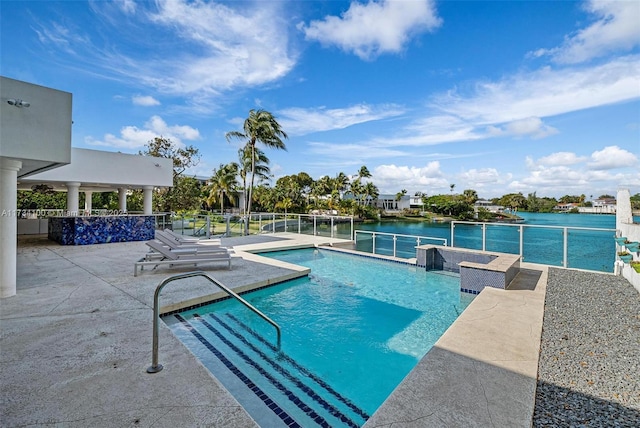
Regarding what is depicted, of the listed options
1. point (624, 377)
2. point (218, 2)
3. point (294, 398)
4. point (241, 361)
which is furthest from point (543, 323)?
point (218, 2)

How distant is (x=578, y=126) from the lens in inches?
591

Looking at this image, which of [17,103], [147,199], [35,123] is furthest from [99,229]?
[17,103]

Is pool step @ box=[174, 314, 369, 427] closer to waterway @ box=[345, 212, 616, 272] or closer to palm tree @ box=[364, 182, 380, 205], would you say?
waterway @ box=[345, 212, 616, 272]

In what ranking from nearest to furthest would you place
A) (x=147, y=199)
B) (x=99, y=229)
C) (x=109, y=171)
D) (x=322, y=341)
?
(x=322, y=341), (x=99, y=229), (x=109, y=171), (x=147, y=199)

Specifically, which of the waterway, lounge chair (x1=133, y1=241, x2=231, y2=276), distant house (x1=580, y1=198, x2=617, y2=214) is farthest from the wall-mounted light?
distant house (x1=580, y1=198, x2=617, y2=214)

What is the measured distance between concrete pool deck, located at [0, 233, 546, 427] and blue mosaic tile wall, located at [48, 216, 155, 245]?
24.8ft

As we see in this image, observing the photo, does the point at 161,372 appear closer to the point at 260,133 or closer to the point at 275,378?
the point at 275,378

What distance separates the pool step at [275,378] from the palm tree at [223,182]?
3454cm

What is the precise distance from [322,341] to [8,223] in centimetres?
522

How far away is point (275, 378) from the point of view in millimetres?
3246

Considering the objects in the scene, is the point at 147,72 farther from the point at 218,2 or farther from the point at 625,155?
the point at 625,155

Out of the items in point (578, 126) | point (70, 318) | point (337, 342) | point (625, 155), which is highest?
point (578, 126)

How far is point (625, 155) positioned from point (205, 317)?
20860mm

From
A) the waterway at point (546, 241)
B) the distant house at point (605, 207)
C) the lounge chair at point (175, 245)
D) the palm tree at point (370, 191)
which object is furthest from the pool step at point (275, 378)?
the palm tree at point (370, 191)
